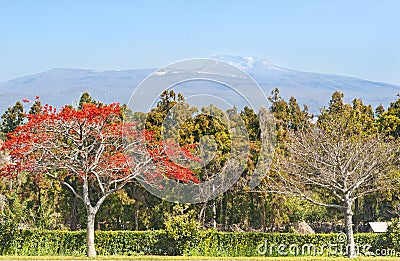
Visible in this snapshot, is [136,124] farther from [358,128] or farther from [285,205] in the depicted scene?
[358,128]

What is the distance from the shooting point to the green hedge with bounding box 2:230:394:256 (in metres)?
12.7

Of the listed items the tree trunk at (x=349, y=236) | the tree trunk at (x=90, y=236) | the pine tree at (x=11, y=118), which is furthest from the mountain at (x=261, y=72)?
the tree trunk at (x=349, y=236)

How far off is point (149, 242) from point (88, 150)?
9.41ft

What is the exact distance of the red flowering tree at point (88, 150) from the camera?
11562 mm

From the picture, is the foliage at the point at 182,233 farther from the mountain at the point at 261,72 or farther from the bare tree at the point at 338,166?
the mountain at the point at 261,72

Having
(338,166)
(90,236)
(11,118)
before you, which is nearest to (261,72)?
(11,118)

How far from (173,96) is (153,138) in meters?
2.06

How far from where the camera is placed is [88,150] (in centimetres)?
1217

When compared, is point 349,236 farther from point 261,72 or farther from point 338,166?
point 261,72

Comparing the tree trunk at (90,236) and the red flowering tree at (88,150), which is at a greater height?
the red flowering tree at (88,150)

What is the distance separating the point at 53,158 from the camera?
39.6 ft

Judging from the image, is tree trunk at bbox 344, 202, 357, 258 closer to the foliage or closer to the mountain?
the foliage

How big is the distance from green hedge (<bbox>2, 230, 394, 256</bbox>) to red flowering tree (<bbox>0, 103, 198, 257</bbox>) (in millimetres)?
1161

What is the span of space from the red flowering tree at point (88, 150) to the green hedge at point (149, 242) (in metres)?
1.16
